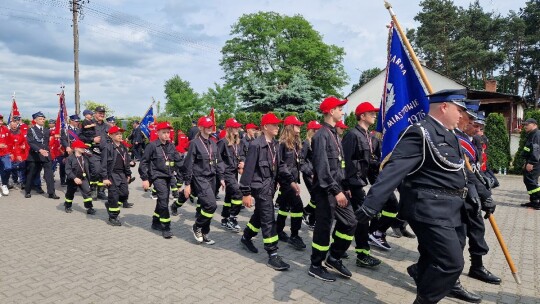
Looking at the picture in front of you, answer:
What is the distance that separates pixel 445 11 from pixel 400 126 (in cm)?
4475

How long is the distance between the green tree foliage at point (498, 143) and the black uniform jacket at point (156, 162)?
14.3 meters

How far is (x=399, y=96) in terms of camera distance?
210 inches

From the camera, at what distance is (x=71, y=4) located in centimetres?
2298

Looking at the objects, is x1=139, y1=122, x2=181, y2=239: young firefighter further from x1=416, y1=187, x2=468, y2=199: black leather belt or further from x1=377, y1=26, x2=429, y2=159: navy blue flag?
x1=416, y1=187, x2=468, y2=199: black leather belt

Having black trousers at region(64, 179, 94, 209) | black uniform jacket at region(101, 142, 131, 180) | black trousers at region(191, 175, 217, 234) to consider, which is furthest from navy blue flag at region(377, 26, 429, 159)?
black trousers at region(64, 179, 94, 209)

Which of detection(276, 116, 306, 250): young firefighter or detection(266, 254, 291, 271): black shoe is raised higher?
detection(276, 116, 306, 250): young firefighter

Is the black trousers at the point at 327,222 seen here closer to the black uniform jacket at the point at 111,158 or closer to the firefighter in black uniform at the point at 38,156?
the black uniform jacket at the point at 111,158

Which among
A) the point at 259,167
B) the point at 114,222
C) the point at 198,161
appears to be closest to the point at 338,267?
the point at 259,167

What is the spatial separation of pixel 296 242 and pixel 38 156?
29.3ft

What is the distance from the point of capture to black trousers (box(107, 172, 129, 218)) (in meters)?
7.79

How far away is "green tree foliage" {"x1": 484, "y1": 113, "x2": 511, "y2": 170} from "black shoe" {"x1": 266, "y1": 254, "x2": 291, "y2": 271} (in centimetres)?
1399

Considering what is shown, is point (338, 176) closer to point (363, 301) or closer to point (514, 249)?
point (363, 301)

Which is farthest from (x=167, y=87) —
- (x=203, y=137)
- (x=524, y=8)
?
(x=203, y=137)

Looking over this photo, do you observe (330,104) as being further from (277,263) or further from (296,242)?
(296,242)
